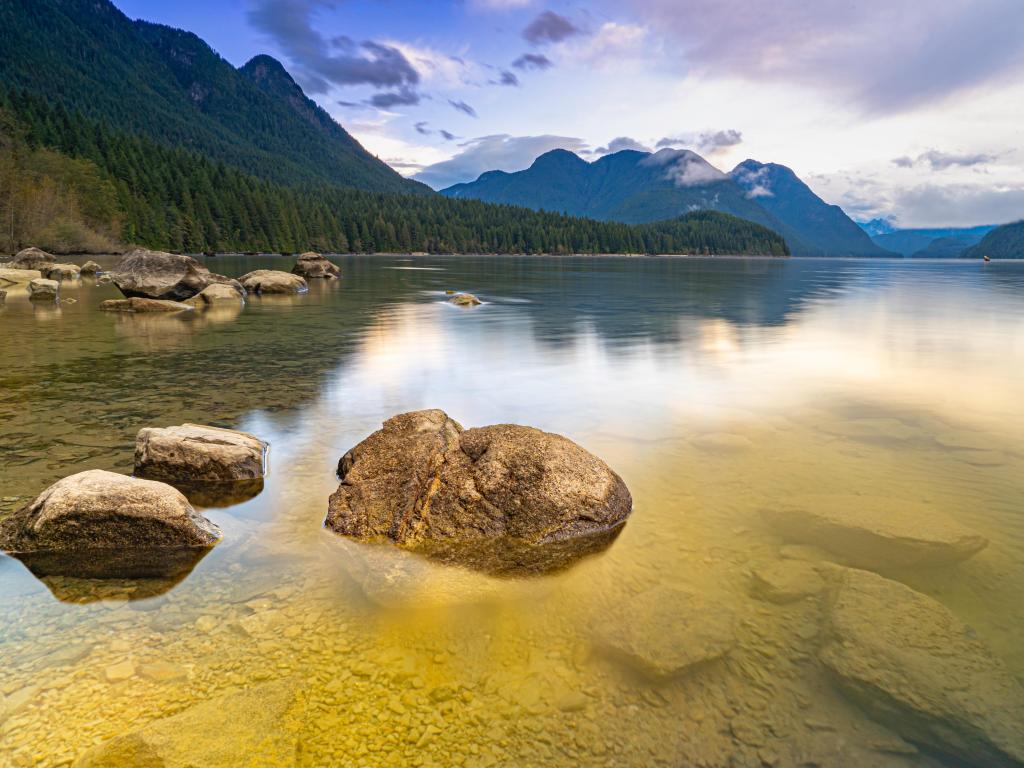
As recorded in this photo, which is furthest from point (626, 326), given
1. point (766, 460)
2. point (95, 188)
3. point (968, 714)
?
point (95, 188)

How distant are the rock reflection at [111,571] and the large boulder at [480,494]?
5.86 feet

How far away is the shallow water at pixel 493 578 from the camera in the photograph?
4473 millimetres

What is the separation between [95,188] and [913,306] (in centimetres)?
13334

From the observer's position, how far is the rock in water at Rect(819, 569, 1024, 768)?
14.6ft

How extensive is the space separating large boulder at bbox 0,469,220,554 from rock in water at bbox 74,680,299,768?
9.53ft

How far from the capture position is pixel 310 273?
215ft

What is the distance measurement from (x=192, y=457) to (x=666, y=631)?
730cm

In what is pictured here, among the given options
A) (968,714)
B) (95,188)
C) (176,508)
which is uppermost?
(95,188)

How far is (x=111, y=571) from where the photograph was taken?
6418mm

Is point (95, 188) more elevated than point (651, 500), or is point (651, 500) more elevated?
point (95, 188)

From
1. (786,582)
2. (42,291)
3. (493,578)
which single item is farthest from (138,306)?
(786,582)

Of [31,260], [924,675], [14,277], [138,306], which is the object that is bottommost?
[924,675]

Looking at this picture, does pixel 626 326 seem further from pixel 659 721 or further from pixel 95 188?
pixel 95 188

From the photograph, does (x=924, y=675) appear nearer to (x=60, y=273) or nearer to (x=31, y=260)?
(x=60, y=273)
